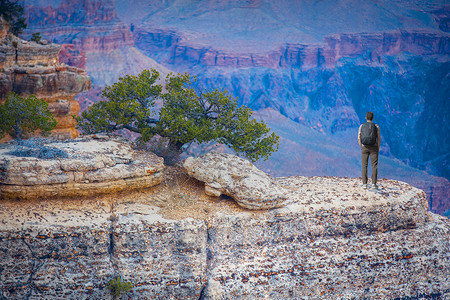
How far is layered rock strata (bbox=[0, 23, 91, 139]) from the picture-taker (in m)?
28.6

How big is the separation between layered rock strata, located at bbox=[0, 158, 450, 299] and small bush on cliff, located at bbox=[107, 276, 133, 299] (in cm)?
24

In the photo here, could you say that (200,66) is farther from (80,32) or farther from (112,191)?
(112,191)

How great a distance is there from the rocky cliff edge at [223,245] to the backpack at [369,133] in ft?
9.03

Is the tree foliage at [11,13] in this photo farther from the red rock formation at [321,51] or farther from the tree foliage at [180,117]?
the red rock formation at [321,51]

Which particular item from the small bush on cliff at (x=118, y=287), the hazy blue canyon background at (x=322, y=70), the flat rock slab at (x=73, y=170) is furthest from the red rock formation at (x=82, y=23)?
the small bush on cliff at (x=118, y=287)

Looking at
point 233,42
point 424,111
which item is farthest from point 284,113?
point 424,111

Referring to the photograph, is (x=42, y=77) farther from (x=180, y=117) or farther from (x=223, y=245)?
(x=223, y=245)

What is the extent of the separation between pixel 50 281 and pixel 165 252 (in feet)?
14.6

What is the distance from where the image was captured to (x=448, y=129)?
229ft

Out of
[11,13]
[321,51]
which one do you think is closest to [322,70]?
[321,51]

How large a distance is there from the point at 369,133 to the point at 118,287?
12330 mm

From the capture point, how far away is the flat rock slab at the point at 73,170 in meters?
17.2

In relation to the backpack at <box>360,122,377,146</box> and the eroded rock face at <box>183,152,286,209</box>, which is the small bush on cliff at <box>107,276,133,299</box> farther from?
the backpack at <box>360,122,377,146</box>

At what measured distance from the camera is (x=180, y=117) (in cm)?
2206
